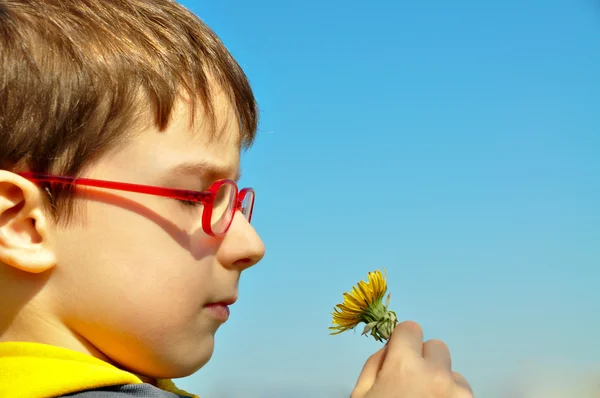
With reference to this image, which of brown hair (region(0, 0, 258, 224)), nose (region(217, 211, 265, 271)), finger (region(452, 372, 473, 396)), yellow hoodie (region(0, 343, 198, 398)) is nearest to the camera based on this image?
yellow hoodie (region(0, 343, 198, 398))

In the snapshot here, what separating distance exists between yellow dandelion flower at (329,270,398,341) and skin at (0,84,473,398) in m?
0.16

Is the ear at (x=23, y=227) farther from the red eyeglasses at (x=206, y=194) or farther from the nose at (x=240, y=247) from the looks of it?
the nose at (x=240, y=247)

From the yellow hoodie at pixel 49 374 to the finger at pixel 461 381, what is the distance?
811mm

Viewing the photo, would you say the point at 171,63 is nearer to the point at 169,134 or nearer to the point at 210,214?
the point at 169,134

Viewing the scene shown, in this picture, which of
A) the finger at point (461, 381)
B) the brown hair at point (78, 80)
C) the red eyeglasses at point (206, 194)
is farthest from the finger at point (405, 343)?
the brown hair at point (78, 80)

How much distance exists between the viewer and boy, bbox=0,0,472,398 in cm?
174

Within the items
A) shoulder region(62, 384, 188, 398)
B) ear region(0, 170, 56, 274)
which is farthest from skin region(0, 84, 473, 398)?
shoulder region(62, 384, 188, 398)

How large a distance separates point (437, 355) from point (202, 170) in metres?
0.81

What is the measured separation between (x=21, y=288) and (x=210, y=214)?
53 cm

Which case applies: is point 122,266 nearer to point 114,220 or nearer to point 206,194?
point 114,220

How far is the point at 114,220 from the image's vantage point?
1.80 m

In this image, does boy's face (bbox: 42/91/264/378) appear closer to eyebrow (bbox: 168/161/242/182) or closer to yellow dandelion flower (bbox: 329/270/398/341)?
eyebrow (bbox: 168/161/242/182)

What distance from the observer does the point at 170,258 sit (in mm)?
1809

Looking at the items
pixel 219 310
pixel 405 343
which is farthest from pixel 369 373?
pixel 219 310
